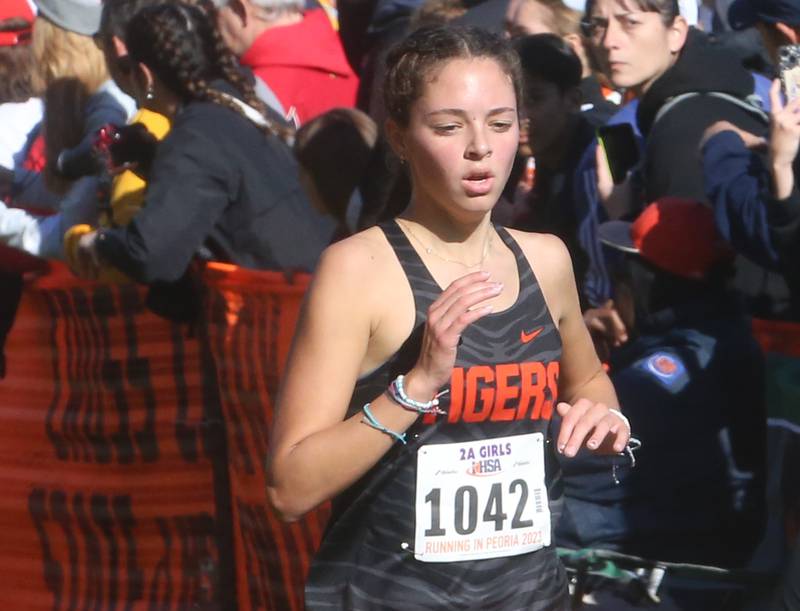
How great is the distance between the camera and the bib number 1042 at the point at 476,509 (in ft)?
10.5

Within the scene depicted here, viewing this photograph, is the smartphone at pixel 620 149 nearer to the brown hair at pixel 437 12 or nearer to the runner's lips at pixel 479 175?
the brown hair at pixel 437 12

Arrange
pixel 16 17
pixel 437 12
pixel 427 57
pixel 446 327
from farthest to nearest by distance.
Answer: pixel 16 17
pixel 437 12
pixel 427 57
pixel 446 327

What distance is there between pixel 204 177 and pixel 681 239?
1.58 metres

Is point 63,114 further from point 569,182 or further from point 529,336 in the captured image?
point 529,336

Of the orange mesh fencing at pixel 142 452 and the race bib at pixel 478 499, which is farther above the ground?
the race bib at pixel 478 499

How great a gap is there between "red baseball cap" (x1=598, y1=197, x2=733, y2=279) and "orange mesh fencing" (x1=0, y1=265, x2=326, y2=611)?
45.9 inches

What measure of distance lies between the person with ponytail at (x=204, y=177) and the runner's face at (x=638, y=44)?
3.63 ft

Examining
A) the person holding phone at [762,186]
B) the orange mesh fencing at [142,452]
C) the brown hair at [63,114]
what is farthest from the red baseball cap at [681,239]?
the brown hair at [63,114]

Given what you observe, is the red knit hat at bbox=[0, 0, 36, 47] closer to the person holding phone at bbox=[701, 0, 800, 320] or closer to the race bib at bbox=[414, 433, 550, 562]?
the person holding phone at bbox=[701, 0, 800, 320]

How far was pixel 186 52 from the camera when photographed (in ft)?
17.7

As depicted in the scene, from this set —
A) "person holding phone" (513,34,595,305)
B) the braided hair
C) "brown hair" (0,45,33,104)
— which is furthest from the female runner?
"brown hair" (0,45,33,104)

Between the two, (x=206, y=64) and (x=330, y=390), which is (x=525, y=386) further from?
(x=206, y=64)

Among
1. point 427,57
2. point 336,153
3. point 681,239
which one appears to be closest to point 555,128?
point 336,153

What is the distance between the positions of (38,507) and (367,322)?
3.45 m
